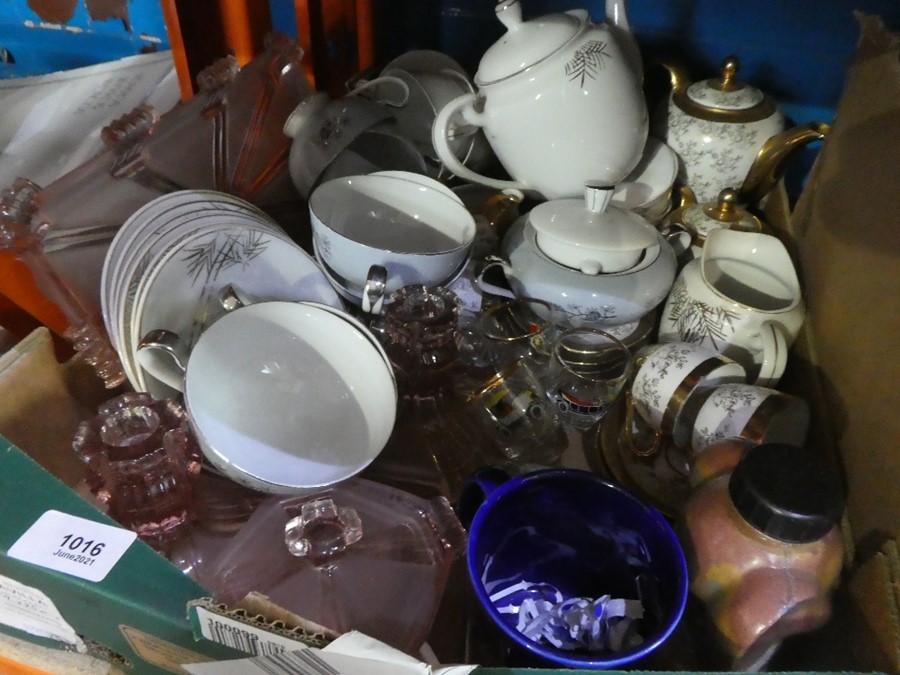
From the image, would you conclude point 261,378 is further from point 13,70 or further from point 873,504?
point 13,70

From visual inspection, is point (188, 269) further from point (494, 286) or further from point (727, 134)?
point (727, 134)

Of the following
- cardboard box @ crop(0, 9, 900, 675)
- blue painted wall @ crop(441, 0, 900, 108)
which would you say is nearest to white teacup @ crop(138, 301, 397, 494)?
cardboard box @ crop(0, 9, 900, 675)

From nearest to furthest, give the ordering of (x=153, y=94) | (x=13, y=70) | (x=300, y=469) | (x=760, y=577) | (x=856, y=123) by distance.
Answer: (x=760, y=577)
(x=300, y=469)
(x=856, y=123)
(x=153, y=94)
(x=13, y=70)

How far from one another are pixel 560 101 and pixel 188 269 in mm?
380

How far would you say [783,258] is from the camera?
2.30 ft

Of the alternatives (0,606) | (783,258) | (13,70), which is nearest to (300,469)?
(0,606)

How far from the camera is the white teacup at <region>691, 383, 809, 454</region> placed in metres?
0.54

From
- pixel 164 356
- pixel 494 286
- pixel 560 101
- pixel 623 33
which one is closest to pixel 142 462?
pixel 164 356

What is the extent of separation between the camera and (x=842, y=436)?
1.84 feet

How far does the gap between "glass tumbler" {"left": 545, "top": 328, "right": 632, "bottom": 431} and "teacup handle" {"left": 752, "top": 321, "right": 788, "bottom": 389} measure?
0.38 ft

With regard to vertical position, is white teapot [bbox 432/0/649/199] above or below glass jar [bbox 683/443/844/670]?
above

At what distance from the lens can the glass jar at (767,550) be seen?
419 mm

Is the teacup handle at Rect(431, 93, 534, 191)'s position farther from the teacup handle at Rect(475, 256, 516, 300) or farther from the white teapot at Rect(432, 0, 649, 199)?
the teacup handle at Rect(475, 256, 516, 300)

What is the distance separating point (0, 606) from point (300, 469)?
221 millimetres
